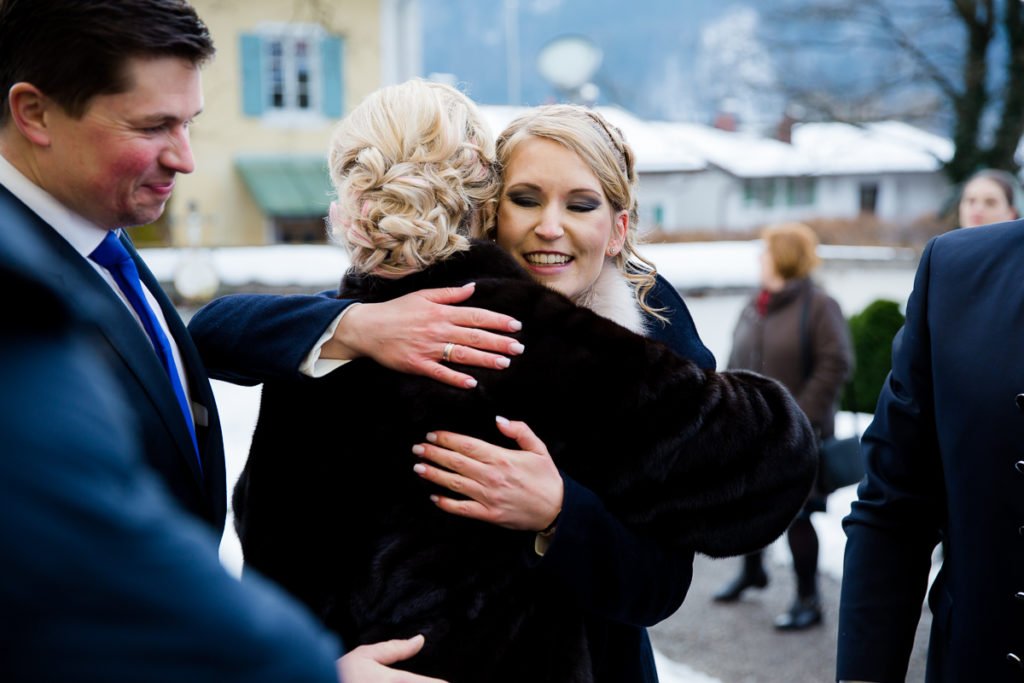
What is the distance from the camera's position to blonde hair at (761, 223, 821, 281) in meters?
5.79

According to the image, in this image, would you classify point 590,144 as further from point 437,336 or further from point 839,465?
Answer: point 839,465

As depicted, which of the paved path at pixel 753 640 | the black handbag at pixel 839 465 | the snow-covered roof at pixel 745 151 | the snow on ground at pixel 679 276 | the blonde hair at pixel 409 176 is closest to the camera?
the blonde hair at pixel 409 176

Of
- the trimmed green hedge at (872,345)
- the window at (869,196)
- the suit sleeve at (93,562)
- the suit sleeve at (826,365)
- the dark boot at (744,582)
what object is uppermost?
the suit sleeve at (93,562)

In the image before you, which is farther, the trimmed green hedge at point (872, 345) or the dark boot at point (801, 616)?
the trimmed green hedge at point (872, 345)

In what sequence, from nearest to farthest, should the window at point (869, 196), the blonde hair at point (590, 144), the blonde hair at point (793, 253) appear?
the blonde hair at point (590, 144)
the blonde hair at point (793, 253)
the window at point (869, 196)

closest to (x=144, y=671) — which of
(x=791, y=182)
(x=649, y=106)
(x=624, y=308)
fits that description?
(x=624, y=308)

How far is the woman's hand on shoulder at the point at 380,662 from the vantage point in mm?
1520

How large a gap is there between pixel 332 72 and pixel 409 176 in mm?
19685

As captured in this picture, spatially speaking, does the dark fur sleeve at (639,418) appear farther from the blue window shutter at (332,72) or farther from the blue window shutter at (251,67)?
the blue window shutter at (251,67)

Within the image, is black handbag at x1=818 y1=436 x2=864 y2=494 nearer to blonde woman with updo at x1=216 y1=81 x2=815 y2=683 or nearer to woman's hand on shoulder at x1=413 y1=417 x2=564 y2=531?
blonde woman with updo at x1=216 y1=81 x2=815 y2=683

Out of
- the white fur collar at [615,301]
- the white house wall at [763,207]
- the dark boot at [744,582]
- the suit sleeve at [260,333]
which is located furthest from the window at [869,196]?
the suit sleeve at [260,333]

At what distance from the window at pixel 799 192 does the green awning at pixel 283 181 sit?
28.4m

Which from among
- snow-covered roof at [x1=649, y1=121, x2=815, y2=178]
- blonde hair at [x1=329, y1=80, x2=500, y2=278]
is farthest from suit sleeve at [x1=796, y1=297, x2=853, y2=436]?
snow-covered roof at [x1=649, y1=121, x2=815, y2=178]

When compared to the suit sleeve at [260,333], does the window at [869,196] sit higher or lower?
lower
